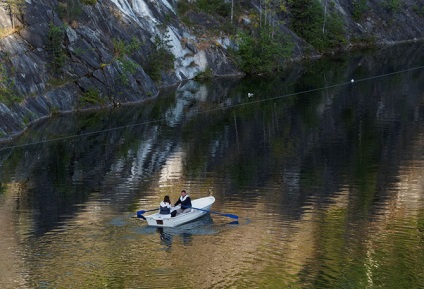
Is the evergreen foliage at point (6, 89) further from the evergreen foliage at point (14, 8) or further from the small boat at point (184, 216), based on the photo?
the small boat at point (184, 216)

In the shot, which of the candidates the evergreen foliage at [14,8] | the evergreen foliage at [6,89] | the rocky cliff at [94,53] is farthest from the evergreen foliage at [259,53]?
the evergreen foliage at [6,89]

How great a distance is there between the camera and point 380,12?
17375cm

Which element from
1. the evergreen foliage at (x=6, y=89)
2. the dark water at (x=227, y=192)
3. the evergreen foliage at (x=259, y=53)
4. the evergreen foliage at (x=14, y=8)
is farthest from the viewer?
the evergreen foliage at (x=259, y=53)

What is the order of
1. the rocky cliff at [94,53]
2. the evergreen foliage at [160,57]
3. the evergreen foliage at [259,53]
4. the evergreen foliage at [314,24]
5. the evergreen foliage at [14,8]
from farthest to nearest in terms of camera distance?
the evergreen foliage at [314,24] → the evergreen foliage at [259,53] → the evergreen foliage at [160,57] → the evergreen foliage at [14,8] → the rocky cliff at [94,53]

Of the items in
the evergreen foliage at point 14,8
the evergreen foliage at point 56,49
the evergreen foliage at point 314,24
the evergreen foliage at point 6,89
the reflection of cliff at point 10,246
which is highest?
the evergreen foliage at point 314,24

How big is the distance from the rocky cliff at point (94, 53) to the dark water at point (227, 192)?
313 centimetres

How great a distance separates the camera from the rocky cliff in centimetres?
→ 8738

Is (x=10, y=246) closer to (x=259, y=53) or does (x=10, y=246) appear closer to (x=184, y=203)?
(x=184, y=203)

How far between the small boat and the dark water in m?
0.63

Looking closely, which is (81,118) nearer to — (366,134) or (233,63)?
(366,134)

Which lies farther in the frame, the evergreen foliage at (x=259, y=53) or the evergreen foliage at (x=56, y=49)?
the evergreen foliage at (x=259, y=53)

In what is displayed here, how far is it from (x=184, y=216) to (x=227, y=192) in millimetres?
7243

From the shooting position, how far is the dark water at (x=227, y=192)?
41.8 metres

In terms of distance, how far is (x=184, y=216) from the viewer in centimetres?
5047
